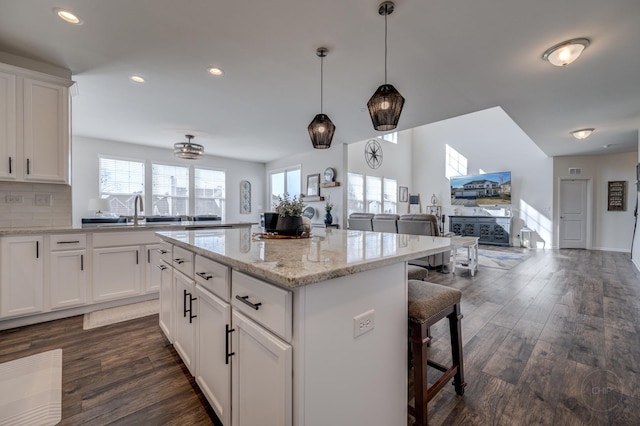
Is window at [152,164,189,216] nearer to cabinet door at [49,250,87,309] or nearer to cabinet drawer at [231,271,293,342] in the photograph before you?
cabinet door at [49,250,87,309]

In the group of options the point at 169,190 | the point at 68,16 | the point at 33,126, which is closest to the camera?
the point at 68,16

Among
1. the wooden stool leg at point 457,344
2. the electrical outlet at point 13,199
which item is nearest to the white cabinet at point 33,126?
the electrical outlet at point 13,199

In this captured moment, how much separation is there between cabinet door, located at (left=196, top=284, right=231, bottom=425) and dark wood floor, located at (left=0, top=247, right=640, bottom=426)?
198 millimetres

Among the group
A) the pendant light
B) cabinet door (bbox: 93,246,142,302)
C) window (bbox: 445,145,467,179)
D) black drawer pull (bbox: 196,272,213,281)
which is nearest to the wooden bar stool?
black drawer pull (bbox: 196,272,213,281)

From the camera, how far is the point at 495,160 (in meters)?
8.45

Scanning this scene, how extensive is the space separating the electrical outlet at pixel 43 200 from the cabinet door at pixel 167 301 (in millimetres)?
1952

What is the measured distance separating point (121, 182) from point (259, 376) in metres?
6.80

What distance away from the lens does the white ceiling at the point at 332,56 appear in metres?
2.00

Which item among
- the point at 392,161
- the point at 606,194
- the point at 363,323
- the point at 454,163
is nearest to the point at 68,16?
the point at 363,323

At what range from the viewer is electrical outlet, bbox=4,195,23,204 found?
277cm

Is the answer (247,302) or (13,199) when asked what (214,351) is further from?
(13,199)

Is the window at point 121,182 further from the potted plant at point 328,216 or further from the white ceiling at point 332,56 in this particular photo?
the potted plant at point 328,216

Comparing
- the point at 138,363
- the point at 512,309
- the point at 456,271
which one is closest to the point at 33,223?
the point at 138,363

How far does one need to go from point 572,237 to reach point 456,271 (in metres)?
5.20
